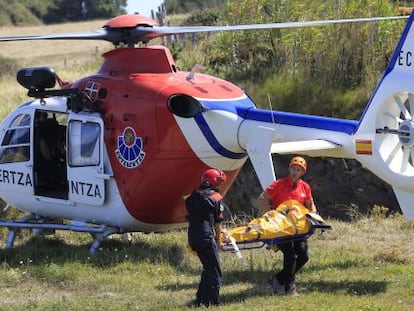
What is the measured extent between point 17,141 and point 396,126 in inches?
220

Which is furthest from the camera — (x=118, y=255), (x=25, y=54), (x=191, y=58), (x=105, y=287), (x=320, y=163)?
(x=25, y=54)

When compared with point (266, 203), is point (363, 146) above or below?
above

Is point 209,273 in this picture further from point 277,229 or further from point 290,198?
point 290,198

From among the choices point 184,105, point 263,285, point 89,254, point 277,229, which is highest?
point 184,105

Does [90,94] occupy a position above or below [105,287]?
above

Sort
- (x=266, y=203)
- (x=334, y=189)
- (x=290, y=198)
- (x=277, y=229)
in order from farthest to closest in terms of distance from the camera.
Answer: (x=334, y=189)
(x=266, y=203)
(x=290, y=198)
(x=277, y=229)

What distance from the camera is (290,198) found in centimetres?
982

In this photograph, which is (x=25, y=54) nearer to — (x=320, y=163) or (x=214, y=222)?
(x=320, y=163)

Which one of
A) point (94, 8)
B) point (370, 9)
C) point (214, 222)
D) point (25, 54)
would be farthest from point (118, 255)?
point (94, 8)

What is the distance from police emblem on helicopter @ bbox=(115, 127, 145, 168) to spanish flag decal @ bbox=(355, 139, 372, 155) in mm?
2917

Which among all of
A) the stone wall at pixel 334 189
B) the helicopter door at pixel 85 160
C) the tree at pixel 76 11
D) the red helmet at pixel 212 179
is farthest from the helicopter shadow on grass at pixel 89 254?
the tree at pixel 76 11

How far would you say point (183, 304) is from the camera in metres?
9.52

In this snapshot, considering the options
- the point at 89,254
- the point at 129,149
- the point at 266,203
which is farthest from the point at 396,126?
the point at 89,254

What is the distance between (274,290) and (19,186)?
15.5 feet
